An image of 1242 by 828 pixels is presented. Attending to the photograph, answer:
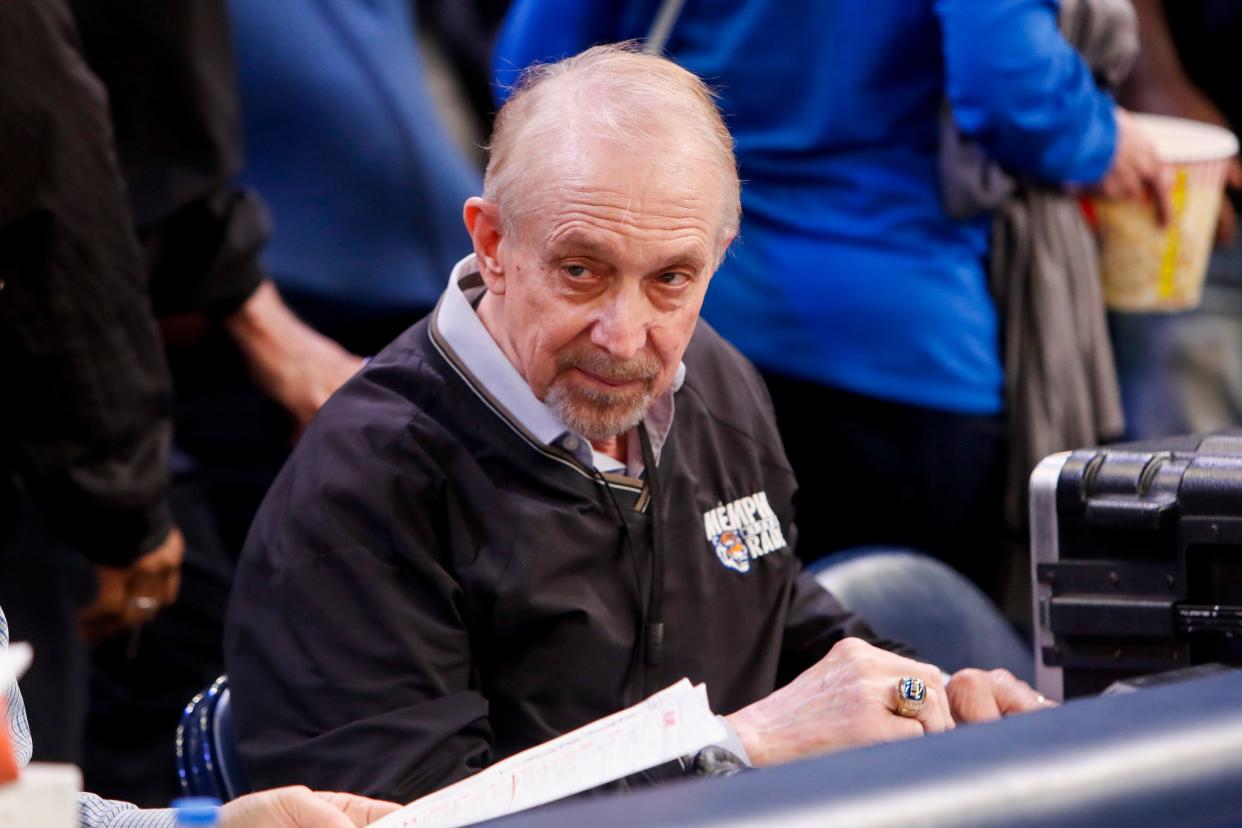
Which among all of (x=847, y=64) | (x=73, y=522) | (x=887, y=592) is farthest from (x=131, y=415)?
(x=847, y=64)

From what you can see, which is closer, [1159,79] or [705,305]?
[705,305]

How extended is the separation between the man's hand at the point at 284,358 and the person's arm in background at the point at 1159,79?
1610 millimetres

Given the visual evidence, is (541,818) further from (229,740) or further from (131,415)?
(131,415)

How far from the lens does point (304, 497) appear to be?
1.62 metres

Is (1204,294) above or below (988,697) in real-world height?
below

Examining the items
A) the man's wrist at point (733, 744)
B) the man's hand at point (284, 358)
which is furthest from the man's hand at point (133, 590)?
the man's wrist at point (733, 744)

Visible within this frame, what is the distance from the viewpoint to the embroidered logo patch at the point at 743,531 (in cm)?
183

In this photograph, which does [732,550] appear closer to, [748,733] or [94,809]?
[748,733]

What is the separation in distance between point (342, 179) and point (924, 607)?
4.60 feet

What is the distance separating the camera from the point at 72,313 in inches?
83.0

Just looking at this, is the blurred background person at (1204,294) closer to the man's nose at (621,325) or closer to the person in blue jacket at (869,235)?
the person in blue jacket at (869,235)

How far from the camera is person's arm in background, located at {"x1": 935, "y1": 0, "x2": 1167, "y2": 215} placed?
260cm

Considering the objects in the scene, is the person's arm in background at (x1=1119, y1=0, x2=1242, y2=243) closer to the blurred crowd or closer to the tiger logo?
the blurred crowd

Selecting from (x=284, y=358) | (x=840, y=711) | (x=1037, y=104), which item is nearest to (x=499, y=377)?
(x=840, y=711)
